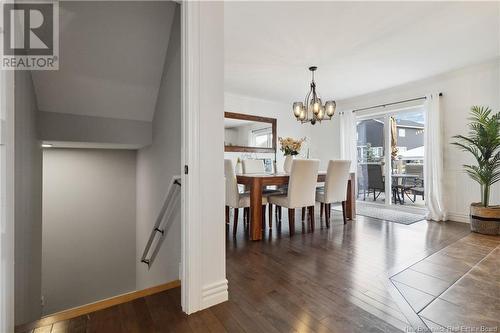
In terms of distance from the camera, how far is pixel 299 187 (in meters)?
3.13

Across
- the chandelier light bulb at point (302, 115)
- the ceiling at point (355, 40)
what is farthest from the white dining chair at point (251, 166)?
the ceiling at point (355, 40)

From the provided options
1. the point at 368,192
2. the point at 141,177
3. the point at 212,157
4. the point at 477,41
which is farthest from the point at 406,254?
the point at 141,177

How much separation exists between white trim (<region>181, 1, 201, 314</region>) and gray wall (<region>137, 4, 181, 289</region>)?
0.76m

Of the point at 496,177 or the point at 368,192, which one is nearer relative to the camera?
the point at 496,177

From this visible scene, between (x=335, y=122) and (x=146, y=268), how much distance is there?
4.98 metres

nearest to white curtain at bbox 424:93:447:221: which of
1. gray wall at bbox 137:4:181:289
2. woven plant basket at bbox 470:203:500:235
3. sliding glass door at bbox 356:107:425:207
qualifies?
sliding glass door at bbox 356:107:425:207

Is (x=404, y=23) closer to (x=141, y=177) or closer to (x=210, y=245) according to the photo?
(x=210, y=245)

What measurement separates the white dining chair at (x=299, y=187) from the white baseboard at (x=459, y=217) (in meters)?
2.60

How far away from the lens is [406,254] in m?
2.54

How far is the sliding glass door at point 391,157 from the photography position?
4.64m

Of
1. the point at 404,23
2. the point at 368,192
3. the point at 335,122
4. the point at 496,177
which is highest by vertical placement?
the point at 404,23

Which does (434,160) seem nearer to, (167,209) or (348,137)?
(348,137)

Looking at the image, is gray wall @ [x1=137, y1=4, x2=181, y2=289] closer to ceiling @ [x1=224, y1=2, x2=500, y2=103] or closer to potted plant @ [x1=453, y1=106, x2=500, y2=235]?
ceiling @ [x1=224, y1=2, x2=500, y2=103]

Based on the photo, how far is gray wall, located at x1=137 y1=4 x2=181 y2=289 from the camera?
233 cm
